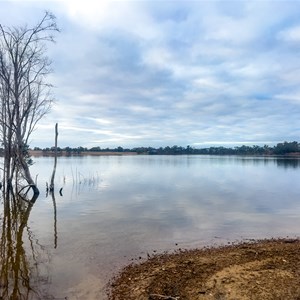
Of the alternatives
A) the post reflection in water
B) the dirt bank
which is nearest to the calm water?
the post reflection in water

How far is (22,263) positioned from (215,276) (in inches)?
196

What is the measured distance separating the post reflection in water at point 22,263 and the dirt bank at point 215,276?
1661mm

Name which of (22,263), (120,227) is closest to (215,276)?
(22,263)

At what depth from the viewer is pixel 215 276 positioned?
21.0 feet

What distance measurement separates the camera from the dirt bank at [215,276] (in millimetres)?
5617

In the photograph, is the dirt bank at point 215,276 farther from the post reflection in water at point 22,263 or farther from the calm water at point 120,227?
the post reflection in water at point 22,263

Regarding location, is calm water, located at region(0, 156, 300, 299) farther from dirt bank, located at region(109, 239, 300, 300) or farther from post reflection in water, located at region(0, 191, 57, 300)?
dirt bank, located at region(109, 239, 300, 300)

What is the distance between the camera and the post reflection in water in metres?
6.45

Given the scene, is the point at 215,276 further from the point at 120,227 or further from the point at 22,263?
the point at 120,227

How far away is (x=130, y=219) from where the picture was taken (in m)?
14.2

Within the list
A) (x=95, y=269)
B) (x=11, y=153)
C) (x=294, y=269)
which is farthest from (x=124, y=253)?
(x=11, y=153)

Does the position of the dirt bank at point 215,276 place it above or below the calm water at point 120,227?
above

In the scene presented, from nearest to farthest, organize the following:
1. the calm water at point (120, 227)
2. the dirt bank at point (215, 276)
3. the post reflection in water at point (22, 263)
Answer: the dirt bank at point (215, 276), the post reflection in water at point (22, 263), the calm water at point (120, 227)

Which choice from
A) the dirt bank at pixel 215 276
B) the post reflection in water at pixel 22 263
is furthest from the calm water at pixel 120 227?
the dirt bank at pixel 215 276
